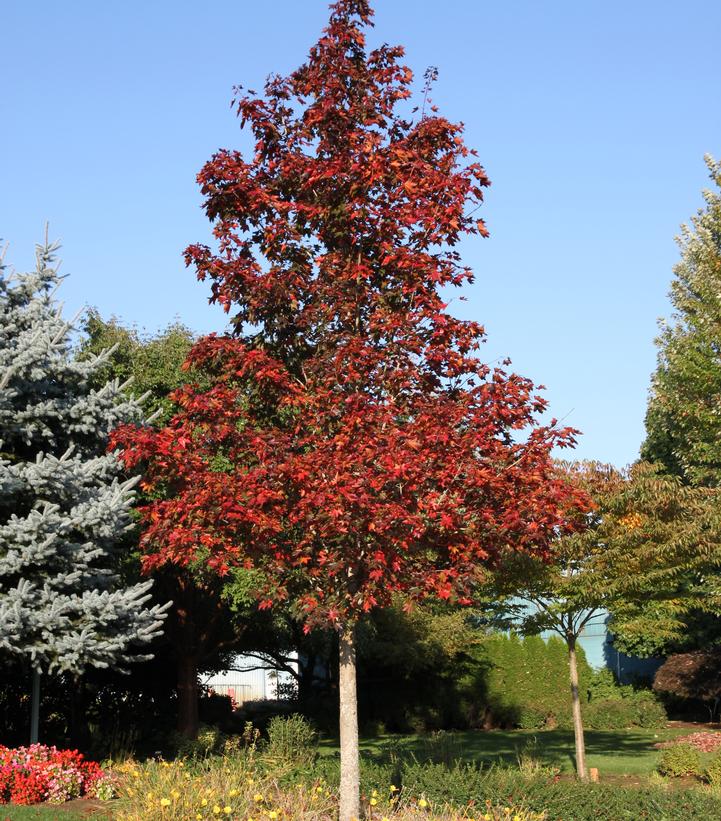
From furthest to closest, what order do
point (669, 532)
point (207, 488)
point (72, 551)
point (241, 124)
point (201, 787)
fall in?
point (669, 532) < point (72, 551) < point (241, 124) < point (201, 787) < point (207, 488)

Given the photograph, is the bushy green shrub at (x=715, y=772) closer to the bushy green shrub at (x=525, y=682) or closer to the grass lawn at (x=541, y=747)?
the grass lawn at (x=541, y=747)

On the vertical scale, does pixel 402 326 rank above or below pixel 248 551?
above

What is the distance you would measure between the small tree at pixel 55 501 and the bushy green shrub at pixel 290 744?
3616 mm

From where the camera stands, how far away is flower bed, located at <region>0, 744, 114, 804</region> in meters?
12.5

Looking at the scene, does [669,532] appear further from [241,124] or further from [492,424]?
[241,124]

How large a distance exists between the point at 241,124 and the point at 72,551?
21.0 ft

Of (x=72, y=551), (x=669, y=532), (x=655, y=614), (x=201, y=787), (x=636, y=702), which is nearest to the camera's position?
(x=201, y=787)

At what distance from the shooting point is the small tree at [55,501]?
42.9 feet

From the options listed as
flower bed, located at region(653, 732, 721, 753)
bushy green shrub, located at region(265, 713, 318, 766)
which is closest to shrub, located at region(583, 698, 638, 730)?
flower bed, located at region(653, 732, 721, 753)

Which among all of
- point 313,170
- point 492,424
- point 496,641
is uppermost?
point 313,170

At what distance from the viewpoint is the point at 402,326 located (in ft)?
36.3

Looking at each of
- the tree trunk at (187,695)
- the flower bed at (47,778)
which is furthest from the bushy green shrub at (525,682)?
the flower bed at (47,778)

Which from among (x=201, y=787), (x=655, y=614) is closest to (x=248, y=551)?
(x=201, y=787)

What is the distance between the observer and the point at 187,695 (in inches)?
888
